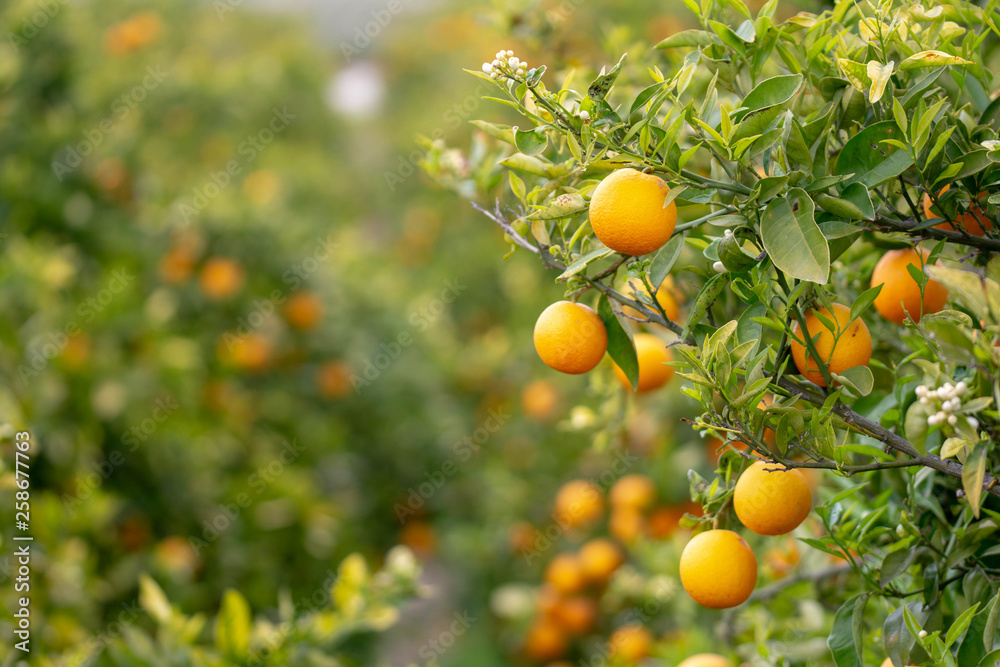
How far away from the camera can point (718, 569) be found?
1.95 feet

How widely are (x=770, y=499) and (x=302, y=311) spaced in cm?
208

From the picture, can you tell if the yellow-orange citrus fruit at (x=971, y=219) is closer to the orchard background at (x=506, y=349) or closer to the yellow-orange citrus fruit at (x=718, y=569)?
the orchard background at (x=506, y=349)

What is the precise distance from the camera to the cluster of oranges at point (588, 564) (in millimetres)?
1749

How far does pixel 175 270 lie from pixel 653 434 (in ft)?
4.98

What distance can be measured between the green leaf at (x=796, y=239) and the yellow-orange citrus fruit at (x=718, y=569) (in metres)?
0.24

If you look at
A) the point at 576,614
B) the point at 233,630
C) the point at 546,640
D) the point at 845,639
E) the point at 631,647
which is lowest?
the point at 546,640

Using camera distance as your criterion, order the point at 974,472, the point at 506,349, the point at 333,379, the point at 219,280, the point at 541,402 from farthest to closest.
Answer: the point at 506,349, the point at 333,379, the point at 541,402, the point at 219,280, the point at 974,472

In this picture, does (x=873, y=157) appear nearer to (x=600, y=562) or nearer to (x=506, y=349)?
(x=600, y=562)

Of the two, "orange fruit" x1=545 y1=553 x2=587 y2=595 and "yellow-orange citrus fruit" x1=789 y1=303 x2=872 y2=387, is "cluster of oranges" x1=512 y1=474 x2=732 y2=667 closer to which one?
"orange fruit" x1=545 y1=553 x2=587 y2=595

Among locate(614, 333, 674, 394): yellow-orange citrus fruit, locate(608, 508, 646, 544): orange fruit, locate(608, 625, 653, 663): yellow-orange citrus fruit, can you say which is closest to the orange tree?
locate(614, 333, 674, 394): yellow-orange citrus fruit

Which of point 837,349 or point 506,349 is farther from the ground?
point 837,349

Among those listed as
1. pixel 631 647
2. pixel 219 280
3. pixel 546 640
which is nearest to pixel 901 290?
pixel 631 647

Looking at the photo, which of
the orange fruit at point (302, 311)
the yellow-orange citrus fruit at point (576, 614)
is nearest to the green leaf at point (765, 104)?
the yellow-orange citrus fruit at point (576, 614)

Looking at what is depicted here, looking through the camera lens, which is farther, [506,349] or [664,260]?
[506,349]
